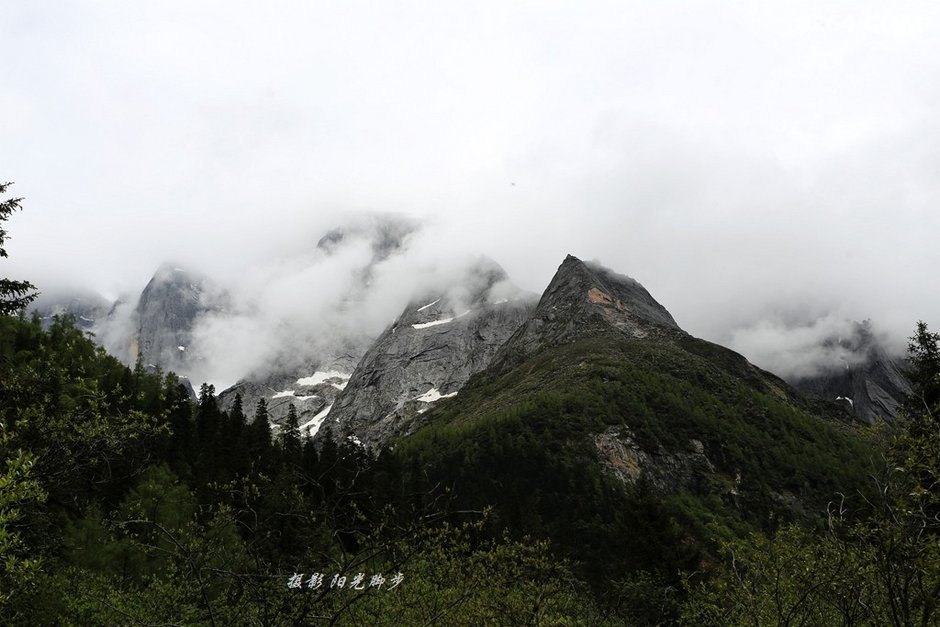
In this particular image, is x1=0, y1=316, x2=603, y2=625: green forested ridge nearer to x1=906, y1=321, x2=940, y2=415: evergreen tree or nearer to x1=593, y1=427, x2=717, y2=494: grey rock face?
x1=906, y1=321, x2=940, y2=415: evergreen tree

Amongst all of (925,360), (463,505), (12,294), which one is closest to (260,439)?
(463,505)

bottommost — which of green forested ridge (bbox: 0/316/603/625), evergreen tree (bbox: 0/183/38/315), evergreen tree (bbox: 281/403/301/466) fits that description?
green forested ridge (bbox: 0/316/603/625)

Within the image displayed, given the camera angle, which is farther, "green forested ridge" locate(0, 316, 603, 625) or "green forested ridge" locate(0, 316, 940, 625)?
"green forested ridge" locate(0, 316, 940, 625)

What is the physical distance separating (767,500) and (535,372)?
72.7 meters

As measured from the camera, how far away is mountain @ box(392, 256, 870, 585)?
3671 inches

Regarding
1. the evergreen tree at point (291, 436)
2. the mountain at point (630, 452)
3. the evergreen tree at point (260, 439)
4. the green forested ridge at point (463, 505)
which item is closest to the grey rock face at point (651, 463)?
the mountain at point (630, 452)

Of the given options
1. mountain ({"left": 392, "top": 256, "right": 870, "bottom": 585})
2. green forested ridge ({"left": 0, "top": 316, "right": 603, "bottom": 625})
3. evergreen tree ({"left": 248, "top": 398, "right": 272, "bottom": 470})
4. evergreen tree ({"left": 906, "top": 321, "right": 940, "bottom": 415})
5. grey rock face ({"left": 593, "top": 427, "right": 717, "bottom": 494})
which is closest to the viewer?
green forested ridge ({"left": 0, "top": 316, "right": 603, "bottom": 625})

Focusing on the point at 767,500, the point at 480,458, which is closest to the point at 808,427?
the point at 767,500

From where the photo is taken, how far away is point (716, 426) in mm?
127688

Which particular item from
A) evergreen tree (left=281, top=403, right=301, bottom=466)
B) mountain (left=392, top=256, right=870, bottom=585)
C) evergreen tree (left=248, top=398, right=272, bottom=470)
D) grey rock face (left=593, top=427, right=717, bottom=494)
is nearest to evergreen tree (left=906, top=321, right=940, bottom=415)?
evergreen tree (left=281, top=403, right=301, bottom=466)

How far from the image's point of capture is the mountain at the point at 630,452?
9325 centimetres

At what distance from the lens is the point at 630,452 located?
11081 centimetres

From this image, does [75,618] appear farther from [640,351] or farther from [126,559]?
[640,351]

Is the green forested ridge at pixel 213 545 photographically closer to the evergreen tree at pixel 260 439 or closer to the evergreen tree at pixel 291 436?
the evergreen tree at pixel 291 436
